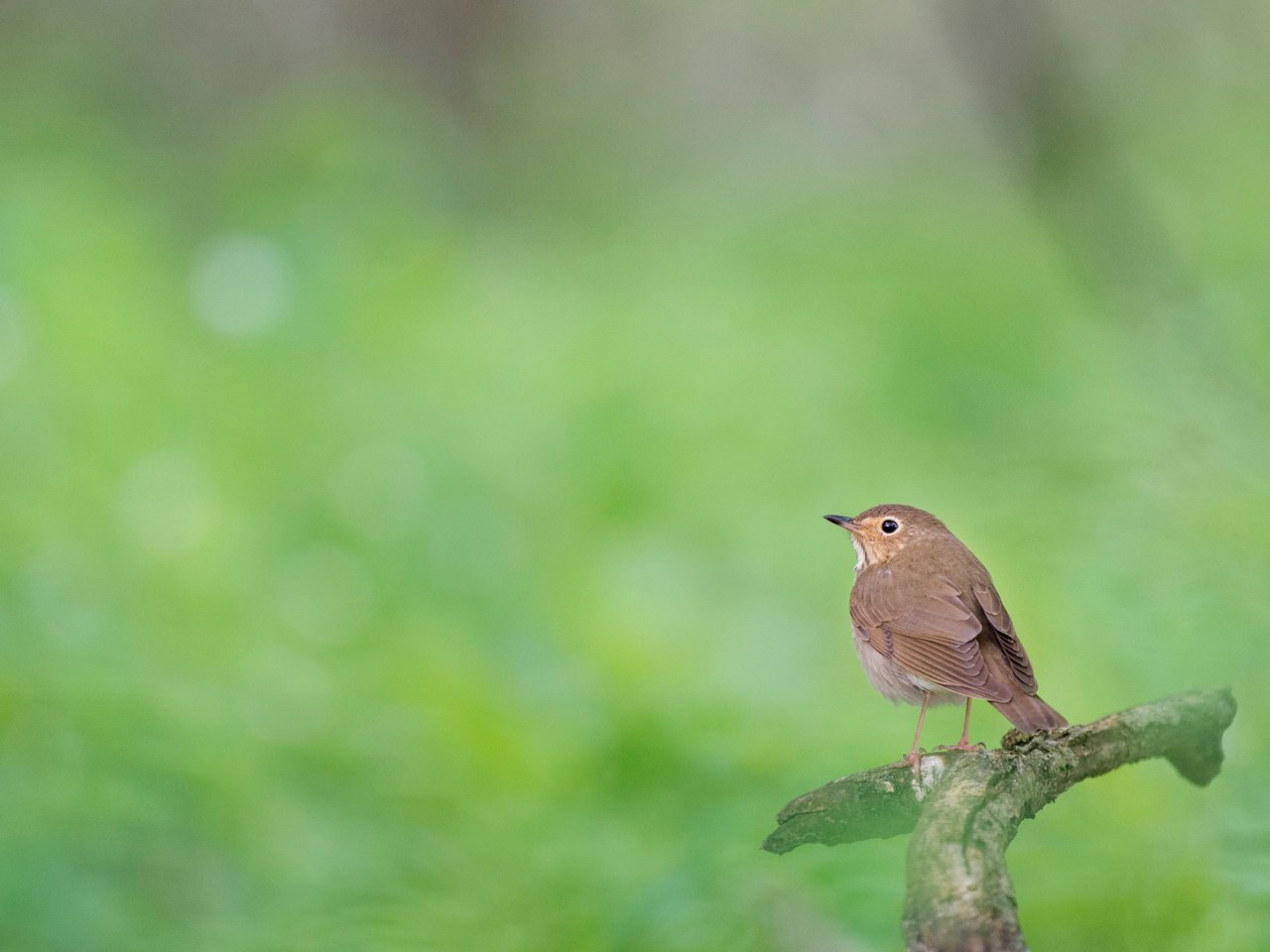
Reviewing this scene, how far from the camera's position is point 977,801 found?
1.58 meters

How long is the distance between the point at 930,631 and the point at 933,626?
22 millimetres

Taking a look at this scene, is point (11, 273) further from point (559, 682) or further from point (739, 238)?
point (739, 238)

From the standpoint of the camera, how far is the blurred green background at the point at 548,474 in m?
3.30

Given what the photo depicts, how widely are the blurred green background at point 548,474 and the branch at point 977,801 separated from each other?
97cm

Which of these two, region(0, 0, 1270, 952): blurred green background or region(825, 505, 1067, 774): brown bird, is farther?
region(0, 0, 1270, 952): blurred green background

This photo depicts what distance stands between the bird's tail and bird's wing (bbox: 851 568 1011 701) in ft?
0.07

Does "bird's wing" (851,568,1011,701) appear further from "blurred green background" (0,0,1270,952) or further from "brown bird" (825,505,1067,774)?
"blurred green background" (0,0,1270,952)

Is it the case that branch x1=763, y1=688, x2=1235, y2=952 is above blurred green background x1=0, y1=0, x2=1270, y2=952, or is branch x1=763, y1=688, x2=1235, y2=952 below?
below

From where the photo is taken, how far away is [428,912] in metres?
3.14

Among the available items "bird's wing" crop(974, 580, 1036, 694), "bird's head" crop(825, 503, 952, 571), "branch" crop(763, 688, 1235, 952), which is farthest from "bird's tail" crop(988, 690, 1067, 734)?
"bird's head" crop(825, 503, 952, 571)

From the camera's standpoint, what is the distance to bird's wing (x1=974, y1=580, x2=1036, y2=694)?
2578 millimetres

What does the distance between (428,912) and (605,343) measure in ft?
17.5

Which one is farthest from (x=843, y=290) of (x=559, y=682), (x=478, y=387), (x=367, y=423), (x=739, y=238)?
(x=559, y=682)

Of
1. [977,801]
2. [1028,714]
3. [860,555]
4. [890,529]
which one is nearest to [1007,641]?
[1028,714]
